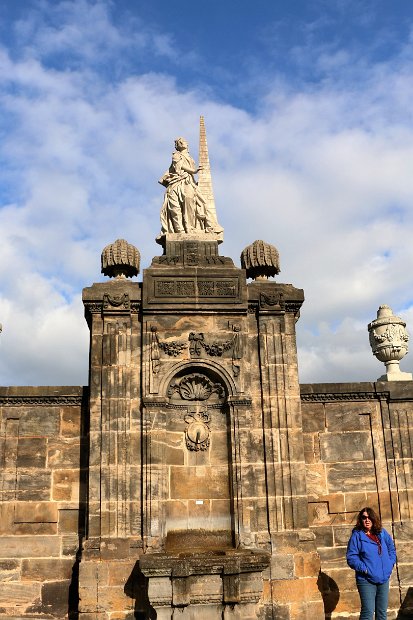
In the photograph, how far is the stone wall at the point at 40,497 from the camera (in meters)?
10.9

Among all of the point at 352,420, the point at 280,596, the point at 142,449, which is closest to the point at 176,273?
the point at 142,449

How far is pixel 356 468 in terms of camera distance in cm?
1208

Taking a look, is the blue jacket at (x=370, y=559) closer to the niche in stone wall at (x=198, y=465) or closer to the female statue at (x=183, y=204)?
the niche in stone wall at (x=198, y=465)

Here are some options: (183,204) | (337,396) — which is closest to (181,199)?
(183,204)

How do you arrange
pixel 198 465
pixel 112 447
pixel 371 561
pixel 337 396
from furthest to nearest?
pixel 337 396
pixel 198 465
pixel 112 447
pixel 371 561

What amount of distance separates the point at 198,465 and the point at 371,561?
11.4 ft

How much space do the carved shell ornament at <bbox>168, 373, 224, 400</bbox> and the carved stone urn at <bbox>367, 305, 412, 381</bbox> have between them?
362cm

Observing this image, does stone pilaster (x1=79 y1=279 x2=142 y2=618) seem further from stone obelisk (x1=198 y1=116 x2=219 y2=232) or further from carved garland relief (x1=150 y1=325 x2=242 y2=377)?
stone obelisk (x1=198 y1=116 x2=219 y2=232)

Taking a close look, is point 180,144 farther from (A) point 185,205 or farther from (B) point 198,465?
(B) point 198,465

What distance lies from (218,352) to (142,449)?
2124mm

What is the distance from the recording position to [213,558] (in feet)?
30.1

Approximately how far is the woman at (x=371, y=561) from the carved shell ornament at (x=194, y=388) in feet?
11.7

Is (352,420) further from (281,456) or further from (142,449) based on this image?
(142,449)

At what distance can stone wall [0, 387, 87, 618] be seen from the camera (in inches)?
428
